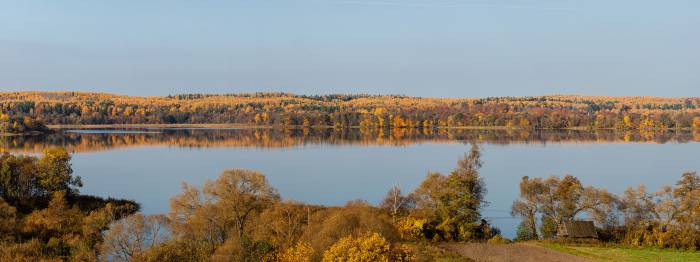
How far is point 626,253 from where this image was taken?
26406 millimetres

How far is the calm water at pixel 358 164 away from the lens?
170ft

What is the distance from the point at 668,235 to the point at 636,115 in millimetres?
149061

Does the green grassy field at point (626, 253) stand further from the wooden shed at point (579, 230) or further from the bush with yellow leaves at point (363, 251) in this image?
the bush with yellow leaves at point (363, 251)

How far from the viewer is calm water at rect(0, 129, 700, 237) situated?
51750 mm

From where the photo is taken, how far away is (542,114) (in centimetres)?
16600

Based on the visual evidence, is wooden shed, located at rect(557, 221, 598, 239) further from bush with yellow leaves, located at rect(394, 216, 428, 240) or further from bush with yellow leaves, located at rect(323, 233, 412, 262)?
bush with yellow leaves, located at rect(323, 233, 412, 262)

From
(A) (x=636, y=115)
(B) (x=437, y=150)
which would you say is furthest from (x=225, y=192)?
(A) (x=636, y=115)

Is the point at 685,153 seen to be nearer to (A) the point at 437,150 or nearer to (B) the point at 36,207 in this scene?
(A) the point at 437,150

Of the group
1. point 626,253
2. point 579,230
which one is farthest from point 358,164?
point 626,253

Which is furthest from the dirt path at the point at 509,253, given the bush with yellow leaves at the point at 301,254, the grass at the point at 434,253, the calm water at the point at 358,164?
the calm water at the point at 358,164

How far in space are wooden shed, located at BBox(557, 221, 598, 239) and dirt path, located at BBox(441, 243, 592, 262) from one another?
3.30m

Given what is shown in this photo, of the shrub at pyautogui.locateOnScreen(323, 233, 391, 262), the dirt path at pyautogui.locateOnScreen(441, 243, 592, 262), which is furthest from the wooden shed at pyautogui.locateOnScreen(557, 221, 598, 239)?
the shrub at pyautogui.locateOnScreen(323, 233, 391, 262)

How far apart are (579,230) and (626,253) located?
402 centimetres

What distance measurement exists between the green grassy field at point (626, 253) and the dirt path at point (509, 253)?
903 millimetres
